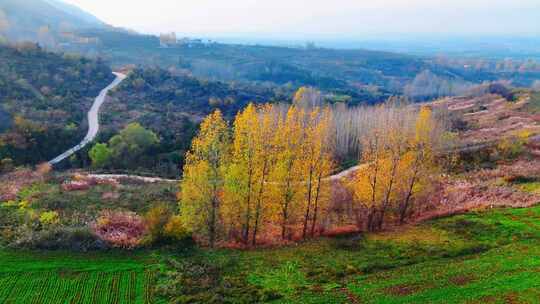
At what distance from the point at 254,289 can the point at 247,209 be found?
7695mm

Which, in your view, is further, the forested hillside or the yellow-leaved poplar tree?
the forested hillside

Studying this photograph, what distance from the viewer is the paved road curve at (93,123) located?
70438 mm

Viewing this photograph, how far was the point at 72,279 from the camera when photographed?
26797 mm

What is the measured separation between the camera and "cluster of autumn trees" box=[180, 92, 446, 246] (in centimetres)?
3112

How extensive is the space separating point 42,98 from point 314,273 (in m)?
80.1

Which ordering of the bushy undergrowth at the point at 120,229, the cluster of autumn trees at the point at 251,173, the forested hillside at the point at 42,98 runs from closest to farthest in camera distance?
the cluster of autumn trees at the point at 251,173, the bushy undergrowth at the point at 120,229, the forested hillside at the point at 42,98

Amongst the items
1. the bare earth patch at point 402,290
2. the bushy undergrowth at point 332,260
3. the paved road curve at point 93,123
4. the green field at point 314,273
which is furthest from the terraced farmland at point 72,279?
the paved road curve at point 93,123

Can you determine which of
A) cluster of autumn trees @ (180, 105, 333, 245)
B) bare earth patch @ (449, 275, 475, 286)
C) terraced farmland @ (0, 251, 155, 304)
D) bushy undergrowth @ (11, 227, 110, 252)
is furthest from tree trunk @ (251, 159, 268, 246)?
bare earth patch @ (449, 275, 475, 286)

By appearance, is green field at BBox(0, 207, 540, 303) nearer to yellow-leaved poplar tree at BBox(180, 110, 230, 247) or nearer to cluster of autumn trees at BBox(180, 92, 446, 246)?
yellow-leaved poplar tree at BBox(180, 110, 230, 247)

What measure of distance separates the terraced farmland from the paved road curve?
4332 centimetres

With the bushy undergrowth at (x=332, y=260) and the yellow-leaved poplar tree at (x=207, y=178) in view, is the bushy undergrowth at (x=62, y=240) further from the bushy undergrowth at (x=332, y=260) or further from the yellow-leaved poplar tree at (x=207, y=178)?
the yellow-leaved poplar tree at (x=207, y=178)

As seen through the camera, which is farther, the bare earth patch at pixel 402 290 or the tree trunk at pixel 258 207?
the tree trunk at pixel 258 207

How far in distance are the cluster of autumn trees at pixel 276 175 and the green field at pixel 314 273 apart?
2767 mm

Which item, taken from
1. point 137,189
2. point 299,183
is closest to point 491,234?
point 299,183
